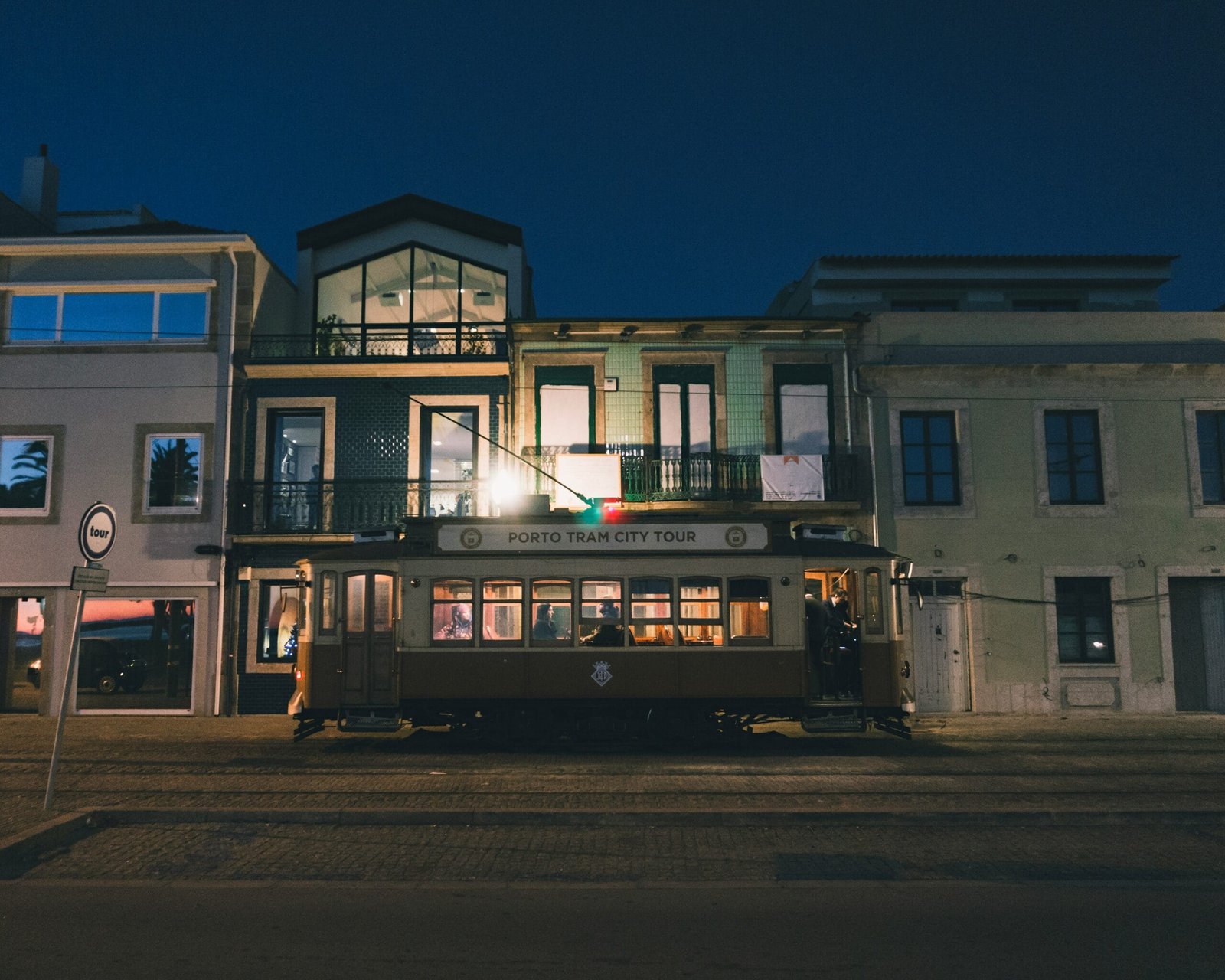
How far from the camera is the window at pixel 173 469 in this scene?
64.6ft

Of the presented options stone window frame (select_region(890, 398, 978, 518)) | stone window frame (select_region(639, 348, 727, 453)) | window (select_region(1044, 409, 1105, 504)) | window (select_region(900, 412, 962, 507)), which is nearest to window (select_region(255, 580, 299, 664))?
stone window frame (select_region(639, 348, 727, 453))

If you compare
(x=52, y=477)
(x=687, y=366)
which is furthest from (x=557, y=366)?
(x=52, y=477)

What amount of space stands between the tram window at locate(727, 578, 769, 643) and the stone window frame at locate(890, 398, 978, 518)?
6.76m

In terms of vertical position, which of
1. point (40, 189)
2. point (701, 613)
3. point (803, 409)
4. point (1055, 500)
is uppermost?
point (40, 189)

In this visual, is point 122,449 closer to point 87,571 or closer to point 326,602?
point 326,602

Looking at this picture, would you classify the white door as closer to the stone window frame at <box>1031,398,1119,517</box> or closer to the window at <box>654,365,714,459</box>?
the stone window frame at <box>1031,398,1119,517</box>

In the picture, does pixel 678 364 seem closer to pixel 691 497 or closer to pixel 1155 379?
pixel 691 497

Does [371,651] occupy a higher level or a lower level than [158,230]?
lower

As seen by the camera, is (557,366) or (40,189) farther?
(40,189)

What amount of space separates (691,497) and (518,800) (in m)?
10.5

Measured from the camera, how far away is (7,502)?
64.7 feet

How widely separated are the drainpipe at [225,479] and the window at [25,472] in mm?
3661

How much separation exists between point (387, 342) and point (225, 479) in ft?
14.8

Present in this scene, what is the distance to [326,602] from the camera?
14414mm
